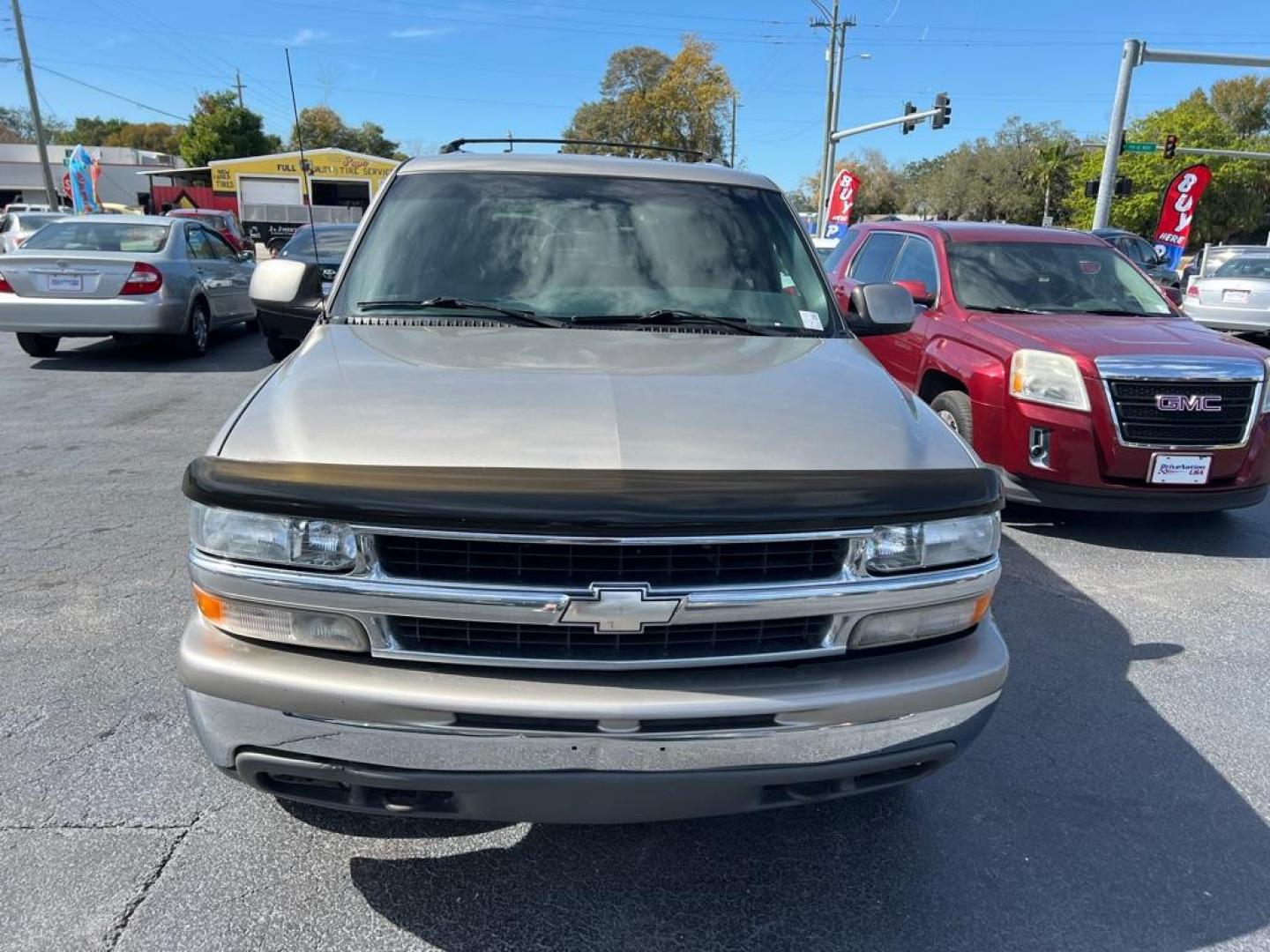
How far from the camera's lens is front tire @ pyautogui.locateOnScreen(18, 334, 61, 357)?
10.2 m

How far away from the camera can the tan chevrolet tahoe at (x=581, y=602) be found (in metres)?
1.88

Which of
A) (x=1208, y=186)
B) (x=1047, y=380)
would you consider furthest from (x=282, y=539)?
(x=1208, y=186)

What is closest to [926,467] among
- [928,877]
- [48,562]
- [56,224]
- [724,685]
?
[724,685]

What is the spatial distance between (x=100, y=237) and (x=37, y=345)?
1.49 metres

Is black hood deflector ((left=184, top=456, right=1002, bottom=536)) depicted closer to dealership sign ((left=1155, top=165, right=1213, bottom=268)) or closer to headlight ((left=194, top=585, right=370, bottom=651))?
headlight ((left=194, top=585, right=370, bottom=651))

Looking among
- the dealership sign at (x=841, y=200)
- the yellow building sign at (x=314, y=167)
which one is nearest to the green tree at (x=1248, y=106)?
the dealership sign at (x=841, y=200)

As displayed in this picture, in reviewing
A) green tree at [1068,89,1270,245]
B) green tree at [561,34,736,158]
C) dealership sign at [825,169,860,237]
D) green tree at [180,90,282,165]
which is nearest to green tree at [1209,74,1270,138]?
green tree at [1068,89,1270,245]

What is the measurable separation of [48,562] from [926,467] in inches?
171

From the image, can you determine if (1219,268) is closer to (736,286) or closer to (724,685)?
(736,286)

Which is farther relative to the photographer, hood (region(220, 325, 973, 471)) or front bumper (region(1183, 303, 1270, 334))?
front bumper (region(1183, 303, 1270, 334))

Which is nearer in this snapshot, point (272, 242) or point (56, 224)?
point (56, 224)

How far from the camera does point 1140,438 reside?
16.4 feet

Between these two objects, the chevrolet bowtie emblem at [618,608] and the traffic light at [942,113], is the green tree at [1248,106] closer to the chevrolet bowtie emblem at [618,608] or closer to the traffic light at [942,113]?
the traffic light at [942,113]

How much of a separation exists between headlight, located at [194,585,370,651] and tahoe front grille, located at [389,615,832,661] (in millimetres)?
93
